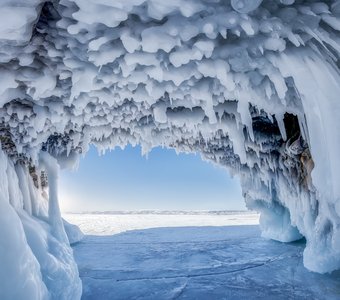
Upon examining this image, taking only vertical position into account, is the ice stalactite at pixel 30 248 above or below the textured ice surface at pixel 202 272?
above

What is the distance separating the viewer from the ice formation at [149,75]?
2.37 metres

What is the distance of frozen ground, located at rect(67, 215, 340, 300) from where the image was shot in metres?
5.60

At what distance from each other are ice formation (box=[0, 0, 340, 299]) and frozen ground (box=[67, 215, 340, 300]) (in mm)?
1057

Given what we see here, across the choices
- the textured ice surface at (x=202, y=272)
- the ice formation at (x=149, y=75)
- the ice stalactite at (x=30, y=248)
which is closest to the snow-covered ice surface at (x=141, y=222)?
the textured ice surface at (x=202, y=272)

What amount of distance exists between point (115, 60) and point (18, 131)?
8.79 ft

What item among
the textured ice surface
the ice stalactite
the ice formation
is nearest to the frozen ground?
the textured ice surface

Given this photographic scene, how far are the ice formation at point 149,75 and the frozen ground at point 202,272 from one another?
106 cm

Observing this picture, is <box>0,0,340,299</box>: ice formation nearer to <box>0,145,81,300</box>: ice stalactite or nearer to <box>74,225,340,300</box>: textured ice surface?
<box>0,145,81,300</box>: ice stalactite

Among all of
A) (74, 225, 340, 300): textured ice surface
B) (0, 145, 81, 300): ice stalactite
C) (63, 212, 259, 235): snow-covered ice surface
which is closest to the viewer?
(0, 145, 81, 300): ice stalactite

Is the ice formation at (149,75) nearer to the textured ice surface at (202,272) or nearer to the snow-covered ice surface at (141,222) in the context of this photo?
the textured ice surface at (202,272)

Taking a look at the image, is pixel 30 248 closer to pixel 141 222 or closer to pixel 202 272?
pixel 202 272

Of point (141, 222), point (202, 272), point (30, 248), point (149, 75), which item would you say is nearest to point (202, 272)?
point (202, 272)

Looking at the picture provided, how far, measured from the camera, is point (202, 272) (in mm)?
7254

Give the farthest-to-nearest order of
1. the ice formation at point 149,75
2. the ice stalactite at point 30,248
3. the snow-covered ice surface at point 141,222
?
1. the snow-covered ice surface at point 141,222
2. the ice stalactite at point 30,248
3. the ice formation at point 149,75
